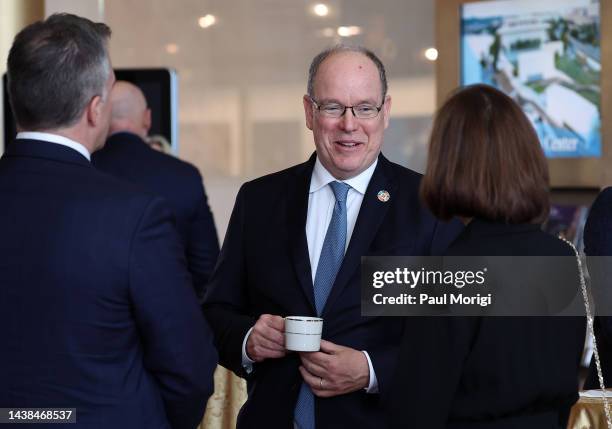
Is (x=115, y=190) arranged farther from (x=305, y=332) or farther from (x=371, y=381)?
(x=371, y=381)

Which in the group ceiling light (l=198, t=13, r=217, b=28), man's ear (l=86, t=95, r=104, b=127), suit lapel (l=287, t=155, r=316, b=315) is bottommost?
suit lapel (l=287, t=155, r=316, b=315)

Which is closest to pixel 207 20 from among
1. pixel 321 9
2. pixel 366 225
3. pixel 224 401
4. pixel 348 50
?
pixel 321 9

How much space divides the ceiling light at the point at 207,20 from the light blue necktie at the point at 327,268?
5.13 metres

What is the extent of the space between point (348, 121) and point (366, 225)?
0.26 m

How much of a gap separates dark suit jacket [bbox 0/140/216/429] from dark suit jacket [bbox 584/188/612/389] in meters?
1.14

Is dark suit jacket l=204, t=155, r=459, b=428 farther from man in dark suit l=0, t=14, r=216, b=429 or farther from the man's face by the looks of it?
man in dark suit l=0, t=14, r=216, b=429

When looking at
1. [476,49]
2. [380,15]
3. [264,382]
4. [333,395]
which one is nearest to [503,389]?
[333,395]

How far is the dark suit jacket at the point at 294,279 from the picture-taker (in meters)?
2.22

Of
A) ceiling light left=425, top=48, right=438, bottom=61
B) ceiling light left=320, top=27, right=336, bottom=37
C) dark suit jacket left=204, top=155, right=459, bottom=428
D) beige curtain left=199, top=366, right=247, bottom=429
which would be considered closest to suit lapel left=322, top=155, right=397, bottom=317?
dark suit jacket left=204, top=155, right=459, bottom=428

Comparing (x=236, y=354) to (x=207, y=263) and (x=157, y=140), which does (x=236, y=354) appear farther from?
(x=157, y=140)

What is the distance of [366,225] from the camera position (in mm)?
2301

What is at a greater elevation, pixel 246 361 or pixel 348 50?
pixel 348 50

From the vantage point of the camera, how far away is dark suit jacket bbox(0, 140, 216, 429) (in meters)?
1.77

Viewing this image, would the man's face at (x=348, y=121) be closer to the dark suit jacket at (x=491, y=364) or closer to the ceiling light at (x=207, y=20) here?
the dark suit jacket at (x=491, y=364)
